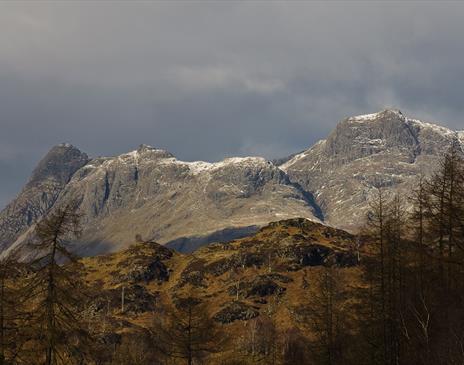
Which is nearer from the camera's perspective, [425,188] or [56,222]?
[56,222]

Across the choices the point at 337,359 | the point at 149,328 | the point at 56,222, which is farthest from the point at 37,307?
the point at 149,328

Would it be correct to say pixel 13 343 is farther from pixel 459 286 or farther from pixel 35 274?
pixel 459 286

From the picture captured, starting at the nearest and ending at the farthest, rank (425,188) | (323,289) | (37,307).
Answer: (37,307) < (425,188) < (323,289)

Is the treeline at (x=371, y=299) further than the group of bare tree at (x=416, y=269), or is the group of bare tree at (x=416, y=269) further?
the group of bare tree at (x=416, y=269)

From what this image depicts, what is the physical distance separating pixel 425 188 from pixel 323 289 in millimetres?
16735

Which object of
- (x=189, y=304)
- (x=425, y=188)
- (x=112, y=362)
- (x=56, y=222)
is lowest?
(x=112, y=362)

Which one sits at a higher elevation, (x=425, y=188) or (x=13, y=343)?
(x=425, y=188)

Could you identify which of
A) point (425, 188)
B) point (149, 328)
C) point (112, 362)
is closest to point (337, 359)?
point (425, 188)

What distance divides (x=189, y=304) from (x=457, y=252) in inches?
909

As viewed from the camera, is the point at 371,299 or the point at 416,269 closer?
the point at 371,299

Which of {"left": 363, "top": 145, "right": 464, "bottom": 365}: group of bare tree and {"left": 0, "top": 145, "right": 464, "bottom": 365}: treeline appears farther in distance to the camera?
{"left": 363, "top": 145, "right": 464, "bottom": 365}: group of bare tree

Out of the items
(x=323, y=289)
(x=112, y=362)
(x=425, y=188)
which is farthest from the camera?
(x=112, y=362)

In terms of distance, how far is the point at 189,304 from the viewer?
174ft

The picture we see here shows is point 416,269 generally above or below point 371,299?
above
